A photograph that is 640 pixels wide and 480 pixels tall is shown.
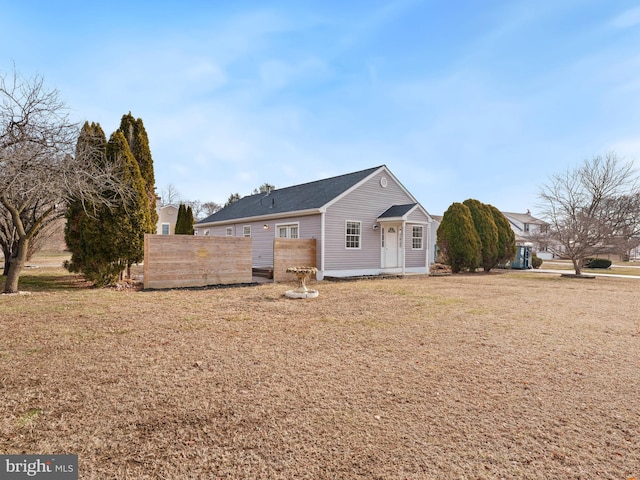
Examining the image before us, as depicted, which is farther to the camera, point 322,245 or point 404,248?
point 404,248

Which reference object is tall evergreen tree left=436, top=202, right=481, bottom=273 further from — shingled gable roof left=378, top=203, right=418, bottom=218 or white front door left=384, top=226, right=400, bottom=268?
shingled gable roof left=378, top=203, right=418, bottom=218

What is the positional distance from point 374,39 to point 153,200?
9640 mm

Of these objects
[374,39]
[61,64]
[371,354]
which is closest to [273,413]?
[371,354]

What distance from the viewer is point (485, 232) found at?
20.1 m

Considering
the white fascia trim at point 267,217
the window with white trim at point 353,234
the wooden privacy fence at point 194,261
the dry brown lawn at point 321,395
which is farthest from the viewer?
the window with white trim at point 353,234

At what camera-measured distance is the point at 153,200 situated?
503 inches

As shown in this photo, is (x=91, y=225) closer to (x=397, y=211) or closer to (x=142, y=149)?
(x=142, y=149)

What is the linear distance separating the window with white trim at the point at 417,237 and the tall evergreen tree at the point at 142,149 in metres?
12.1

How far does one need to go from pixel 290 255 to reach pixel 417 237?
7.59 meters

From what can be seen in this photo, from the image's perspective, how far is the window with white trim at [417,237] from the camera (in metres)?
17.7

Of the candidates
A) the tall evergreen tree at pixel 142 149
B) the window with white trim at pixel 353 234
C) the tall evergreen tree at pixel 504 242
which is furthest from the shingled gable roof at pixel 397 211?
the tall evergreen tree at pixel 142 149

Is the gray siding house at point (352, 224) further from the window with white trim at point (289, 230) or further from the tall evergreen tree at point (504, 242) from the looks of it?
the tall evergreen tree at point (504, 242)

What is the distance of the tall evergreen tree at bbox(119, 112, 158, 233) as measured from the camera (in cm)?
1207

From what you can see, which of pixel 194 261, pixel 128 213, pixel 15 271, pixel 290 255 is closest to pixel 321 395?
pixel 194 261
